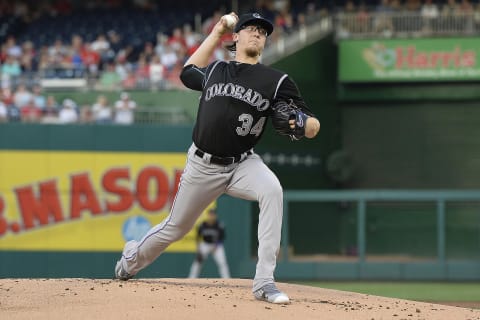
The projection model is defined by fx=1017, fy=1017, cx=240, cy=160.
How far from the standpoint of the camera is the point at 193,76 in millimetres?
7047

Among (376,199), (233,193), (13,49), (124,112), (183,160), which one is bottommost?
(376,199)

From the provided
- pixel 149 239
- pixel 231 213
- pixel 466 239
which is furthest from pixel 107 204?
pixel 149 239

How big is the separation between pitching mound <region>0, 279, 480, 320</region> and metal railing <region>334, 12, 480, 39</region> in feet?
45.4

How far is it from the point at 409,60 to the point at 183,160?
5626 millimetres

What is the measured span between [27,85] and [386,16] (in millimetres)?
7307

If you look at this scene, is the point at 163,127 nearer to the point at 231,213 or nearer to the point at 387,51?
the point at 231,213

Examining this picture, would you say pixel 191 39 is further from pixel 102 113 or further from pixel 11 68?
pixel 11 68

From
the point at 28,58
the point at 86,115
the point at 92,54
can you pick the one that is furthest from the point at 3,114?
the point at 92,54

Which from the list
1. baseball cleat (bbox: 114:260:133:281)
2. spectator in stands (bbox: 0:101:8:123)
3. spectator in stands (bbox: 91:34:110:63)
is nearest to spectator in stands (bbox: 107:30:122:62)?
spectator in stands (bbox: 91:34:110:63)

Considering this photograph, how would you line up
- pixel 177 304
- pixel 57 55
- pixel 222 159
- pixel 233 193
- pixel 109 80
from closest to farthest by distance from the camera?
pixel 177 304 < pixel 222 159 < pixel 233 193 < pixel 109 80 < pixel 57 55

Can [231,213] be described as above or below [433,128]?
below

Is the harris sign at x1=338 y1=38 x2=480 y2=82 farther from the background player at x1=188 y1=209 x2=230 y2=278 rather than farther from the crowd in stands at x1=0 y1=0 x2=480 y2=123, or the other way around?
the background player at x1=188 y1=209 x2=230 y2=278

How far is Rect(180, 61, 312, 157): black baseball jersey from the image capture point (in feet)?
22.1

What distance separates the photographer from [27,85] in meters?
18.9
